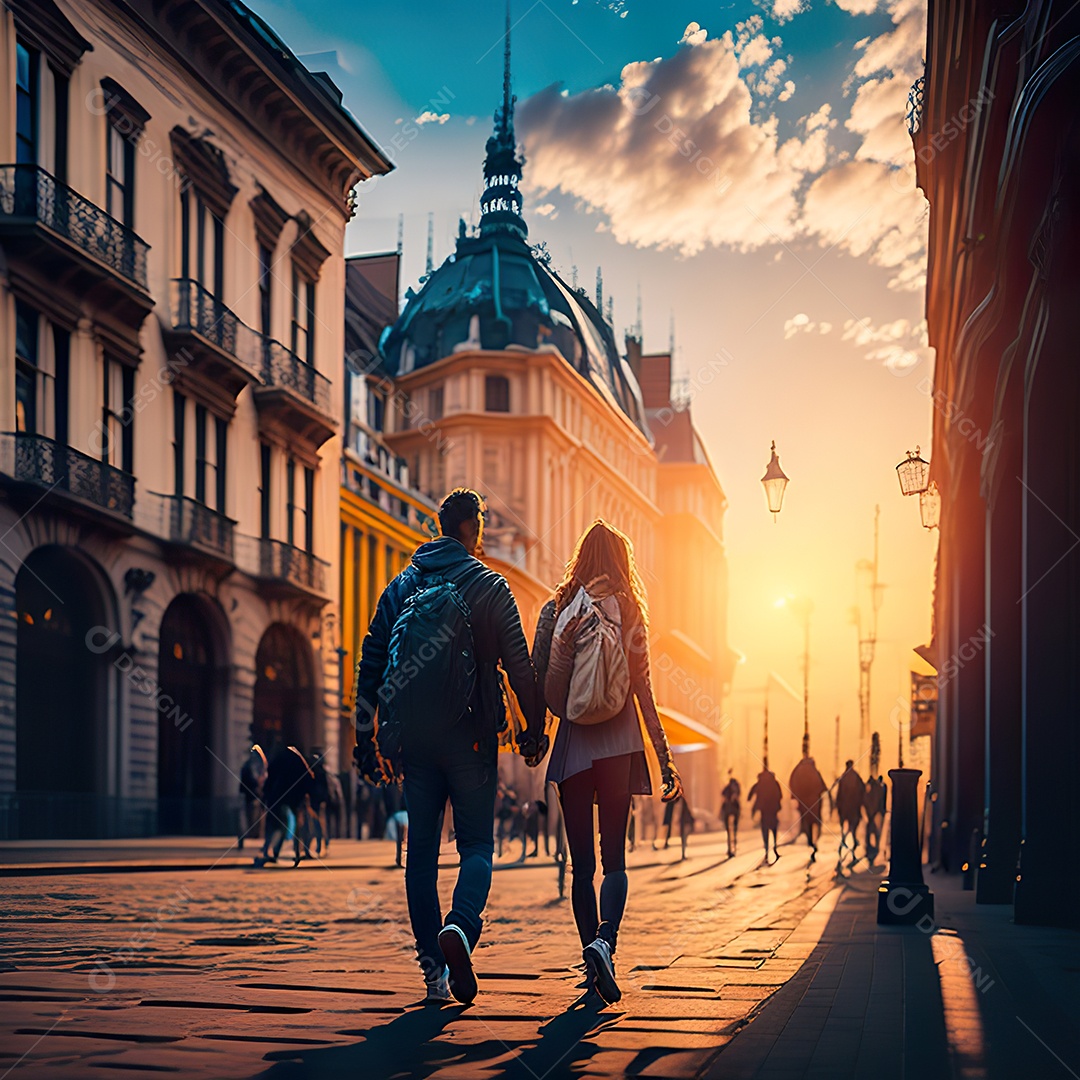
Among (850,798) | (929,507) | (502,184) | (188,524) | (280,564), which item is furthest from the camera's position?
(502,184)

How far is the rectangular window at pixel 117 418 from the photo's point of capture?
91.7ft

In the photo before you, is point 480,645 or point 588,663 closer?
point 480,645

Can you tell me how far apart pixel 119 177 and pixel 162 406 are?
4.22 metres

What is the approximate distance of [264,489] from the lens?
3550 centimetres

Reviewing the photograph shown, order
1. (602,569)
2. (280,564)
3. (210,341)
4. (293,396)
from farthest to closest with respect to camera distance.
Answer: (293,396) → (280,564) → (210,341) → (602,569)

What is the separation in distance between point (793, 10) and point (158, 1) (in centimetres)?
2361

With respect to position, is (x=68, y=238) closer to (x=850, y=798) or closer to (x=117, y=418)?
(x=117, y=418)

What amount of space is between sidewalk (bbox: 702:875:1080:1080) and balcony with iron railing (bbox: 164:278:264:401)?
2273 centimetres

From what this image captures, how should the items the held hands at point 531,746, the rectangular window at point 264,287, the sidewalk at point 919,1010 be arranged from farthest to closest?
the rectangular window at point 264,287
the held hands at point 531,746
the sidewalk at point 919,1010

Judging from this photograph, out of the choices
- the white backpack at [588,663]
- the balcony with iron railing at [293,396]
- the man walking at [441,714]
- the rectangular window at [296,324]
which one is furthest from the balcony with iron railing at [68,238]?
the man walking at [441,714]

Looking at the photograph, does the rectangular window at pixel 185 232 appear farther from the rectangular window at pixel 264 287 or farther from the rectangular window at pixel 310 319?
the rectangular window at pixel 310 319

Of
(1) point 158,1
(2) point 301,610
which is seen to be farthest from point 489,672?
(2) point 301,610

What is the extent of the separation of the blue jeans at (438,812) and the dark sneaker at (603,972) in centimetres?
47

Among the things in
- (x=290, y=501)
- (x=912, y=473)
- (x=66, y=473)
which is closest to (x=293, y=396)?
(x=290, y=501)
